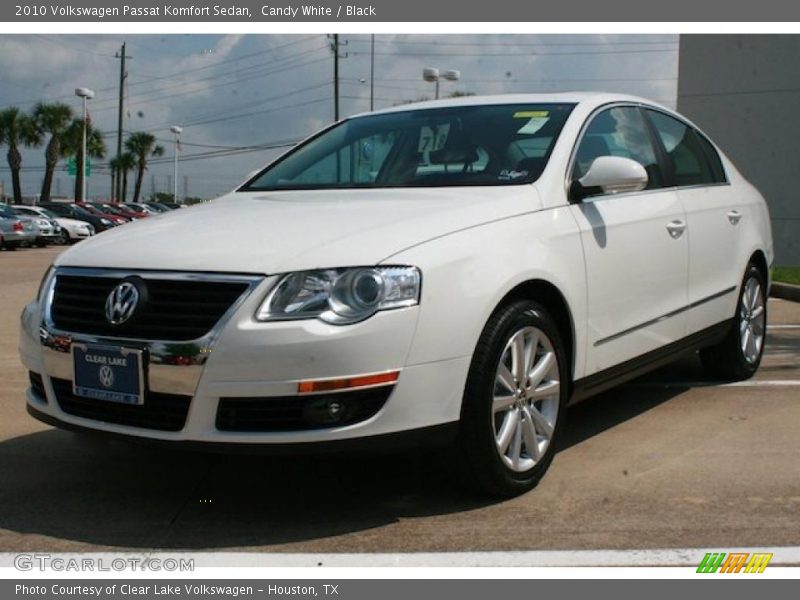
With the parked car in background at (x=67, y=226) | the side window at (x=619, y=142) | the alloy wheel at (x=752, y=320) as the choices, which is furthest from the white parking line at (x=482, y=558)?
the parked car in background at (x=67, y=226)

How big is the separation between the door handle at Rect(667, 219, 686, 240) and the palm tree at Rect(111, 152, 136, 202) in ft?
202

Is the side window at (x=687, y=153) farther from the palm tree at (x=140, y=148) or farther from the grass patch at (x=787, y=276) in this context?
the palm tree at (x=140, y=148)

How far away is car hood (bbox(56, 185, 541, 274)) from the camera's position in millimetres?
3420

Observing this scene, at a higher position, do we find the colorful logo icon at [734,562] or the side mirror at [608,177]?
the side mirror at [608,177]

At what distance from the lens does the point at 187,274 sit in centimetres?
343

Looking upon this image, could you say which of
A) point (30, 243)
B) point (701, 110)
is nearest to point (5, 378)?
point (701, 110)

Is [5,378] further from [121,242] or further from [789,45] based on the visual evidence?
[789,45]

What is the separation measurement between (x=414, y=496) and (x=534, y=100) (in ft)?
7.03

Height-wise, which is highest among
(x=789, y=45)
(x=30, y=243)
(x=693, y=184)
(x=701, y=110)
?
(x=789, y=45)

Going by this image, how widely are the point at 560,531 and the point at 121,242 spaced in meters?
2.06

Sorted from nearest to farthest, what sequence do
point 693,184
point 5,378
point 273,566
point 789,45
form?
point 273,566
point 693,184
point 5,378
point 789,45

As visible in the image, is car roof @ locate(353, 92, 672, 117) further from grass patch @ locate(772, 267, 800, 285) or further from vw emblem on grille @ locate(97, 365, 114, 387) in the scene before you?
grass patch @ locate(772, 267, 800, 285)

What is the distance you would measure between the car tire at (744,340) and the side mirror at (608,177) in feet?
6.28

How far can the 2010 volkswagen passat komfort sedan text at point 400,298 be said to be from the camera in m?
3.32
